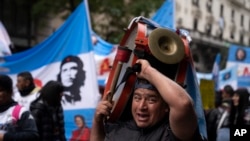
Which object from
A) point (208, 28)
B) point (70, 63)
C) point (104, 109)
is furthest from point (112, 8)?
point (208, 28)

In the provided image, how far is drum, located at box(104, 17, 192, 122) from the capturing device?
7.70 ft

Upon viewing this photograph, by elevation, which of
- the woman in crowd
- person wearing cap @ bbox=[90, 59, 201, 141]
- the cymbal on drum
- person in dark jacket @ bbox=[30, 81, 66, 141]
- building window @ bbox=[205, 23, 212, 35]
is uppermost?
building window @ bbox=[205, 23, 212, 35]

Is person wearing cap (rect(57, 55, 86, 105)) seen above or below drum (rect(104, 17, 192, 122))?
below

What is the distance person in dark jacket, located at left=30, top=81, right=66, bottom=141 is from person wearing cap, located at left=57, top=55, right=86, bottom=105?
3.71 ft

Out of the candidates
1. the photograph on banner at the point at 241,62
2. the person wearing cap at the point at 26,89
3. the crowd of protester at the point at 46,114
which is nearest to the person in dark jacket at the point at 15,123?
the crowd of protester at the point at 46,114

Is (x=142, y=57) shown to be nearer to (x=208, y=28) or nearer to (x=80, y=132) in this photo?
(x=80, y=132)

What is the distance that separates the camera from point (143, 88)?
238 cm

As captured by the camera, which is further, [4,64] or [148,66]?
[4,64]

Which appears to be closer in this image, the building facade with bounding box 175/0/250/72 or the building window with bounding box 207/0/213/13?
the building facade with bounding box 175/0/250/72

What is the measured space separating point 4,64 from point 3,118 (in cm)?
321

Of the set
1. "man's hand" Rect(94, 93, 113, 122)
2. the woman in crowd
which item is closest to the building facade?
the woman in crowd

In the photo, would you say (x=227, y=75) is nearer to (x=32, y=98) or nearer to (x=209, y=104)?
(x=209, y=104)

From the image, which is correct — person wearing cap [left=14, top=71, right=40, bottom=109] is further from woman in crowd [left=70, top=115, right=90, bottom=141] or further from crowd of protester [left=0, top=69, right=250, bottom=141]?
woman in crowd [left=70, top=115, right=90, bottom=141]

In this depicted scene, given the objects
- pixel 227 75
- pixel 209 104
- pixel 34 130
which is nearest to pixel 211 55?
pixel 227 75
